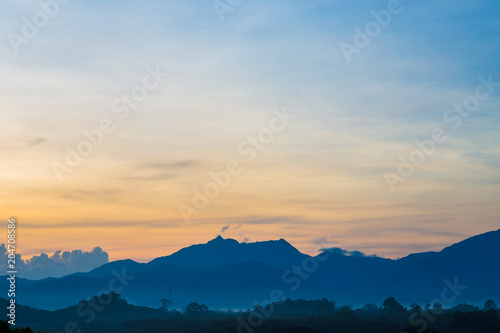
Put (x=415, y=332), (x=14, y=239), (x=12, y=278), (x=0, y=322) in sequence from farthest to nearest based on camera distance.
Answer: (x=415, y=332)
(x=12, y=278)
(x=14, y=239)
(x=0, y=322)

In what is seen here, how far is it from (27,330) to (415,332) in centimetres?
15356

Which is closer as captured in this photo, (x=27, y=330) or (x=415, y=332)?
(x=27, y=330)

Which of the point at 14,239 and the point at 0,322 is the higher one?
the point at 14,239

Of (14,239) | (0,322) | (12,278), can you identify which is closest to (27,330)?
(0,322)

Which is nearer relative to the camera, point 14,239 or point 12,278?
point 14,239

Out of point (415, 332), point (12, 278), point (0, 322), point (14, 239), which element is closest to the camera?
point (0, 322)

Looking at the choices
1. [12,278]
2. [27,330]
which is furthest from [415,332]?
[27,330]

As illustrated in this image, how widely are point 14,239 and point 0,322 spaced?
620 inches

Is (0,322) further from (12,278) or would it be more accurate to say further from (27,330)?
(12,278)

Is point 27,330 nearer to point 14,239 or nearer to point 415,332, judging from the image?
point 14,239

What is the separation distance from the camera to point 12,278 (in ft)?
317

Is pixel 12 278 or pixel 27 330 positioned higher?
pixel 12 278

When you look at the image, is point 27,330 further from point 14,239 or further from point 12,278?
point 12,278

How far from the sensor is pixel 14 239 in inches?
3278
